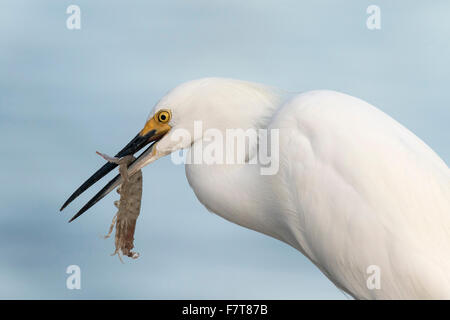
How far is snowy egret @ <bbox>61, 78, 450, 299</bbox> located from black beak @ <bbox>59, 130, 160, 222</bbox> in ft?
1.22

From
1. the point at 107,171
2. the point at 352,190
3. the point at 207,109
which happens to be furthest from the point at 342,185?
the point at 107,171

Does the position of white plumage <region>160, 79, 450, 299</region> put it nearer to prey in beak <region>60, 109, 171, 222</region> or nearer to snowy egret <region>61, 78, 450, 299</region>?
snowy egret <region>61, 78, 450, 299</region>

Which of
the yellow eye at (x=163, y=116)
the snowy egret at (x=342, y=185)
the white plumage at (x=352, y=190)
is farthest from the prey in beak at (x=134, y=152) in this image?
the white plumage at (x=352, y=190)

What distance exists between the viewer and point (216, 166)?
18.3ft

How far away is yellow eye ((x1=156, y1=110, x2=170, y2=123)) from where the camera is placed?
568 cm

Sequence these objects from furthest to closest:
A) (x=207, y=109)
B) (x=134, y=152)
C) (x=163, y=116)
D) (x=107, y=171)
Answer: (x=107, y=171), (x=134, y=152), (x=163, y=116), (x=207, y=109)

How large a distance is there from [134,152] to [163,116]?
1.47 feet

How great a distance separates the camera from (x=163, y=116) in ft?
18.7

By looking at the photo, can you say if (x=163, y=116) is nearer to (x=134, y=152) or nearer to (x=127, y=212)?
(x=134, y=152)

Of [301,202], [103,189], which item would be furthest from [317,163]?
[103,189]

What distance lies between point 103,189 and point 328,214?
1926mm
